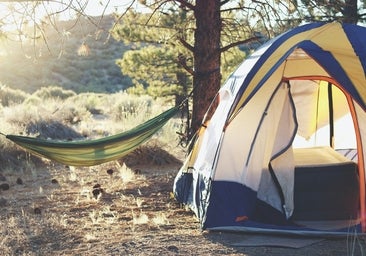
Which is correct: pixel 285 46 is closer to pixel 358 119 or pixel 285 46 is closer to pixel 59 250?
pixel 358 119

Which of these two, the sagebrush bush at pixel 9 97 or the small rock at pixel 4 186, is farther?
the sagebrush bush at pixel 9 97

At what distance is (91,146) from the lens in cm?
596

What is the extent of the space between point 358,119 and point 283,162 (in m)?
→ 0.76

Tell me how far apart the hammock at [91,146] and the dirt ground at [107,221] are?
1.78ft

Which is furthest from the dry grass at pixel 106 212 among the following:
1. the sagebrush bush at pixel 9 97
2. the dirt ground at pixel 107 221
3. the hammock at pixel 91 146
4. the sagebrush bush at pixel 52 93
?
the sagebrush bush at pixel 52 93

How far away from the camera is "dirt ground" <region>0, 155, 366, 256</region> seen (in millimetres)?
4520

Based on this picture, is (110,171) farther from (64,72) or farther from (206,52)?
(64,72)

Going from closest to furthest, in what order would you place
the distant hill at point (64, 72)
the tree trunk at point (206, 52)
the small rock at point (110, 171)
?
the tree trunk at point (206, 52)
the small rock at point (110, 171)
the distant hill at point (64, 72)

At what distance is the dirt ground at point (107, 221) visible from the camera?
4.52 m

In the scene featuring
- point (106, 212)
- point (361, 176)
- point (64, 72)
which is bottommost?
point (106, 212)

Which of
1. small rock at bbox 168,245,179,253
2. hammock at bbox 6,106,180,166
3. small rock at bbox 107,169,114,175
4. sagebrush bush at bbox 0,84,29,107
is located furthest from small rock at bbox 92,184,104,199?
sagebrush bush at bbox 0,84,29,107

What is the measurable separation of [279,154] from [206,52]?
219cm

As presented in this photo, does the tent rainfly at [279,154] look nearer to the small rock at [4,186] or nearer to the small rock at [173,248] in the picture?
the small rock at [173,248]

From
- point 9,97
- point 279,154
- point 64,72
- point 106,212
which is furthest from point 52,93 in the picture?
point 279,154
